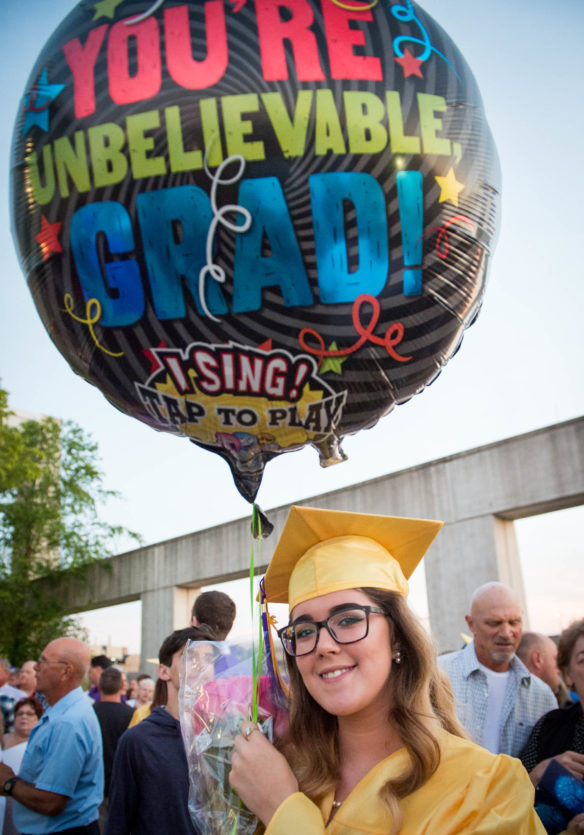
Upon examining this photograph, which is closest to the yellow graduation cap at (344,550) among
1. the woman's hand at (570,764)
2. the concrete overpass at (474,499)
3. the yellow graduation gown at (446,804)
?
the yellow graduation gown at (446,804)

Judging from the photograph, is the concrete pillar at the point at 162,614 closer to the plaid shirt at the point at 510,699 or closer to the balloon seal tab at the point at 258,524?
the plaid shirt at the point at 510,699

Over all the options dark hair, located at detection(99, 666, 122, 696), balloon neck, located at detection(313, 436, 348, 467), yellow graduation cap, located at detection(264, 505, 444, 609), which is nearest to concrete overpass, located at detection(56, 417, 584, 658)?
dark hair, located at detection(99, 666, 122, 696)

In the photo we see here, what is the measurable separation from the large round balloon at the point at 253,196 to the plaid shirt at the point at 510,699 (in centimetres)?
232

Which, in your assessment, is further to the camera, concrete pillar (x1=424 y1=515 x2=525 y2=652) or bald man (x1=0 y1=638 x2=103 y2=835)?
concrete pillar (x1=424 y1=515 x2=525 y2=652)

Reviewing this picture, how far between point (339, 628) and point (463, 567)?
1114 centimetres

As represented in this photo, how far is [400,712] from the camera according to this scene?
5.81ft

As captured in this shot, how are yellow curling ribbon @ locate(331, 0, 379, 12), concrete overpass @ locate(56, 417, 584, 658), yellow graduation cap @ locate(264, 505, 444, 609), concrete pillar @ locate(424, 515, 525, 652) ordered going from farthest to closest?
concrete pillar @ locate(424, 515, 525, 652), concrete overpass @ locate(56, 417, 584, 658), yellow curling ribbon @ locate(331, 0, 379, 12), yellow graduation cap @ locate(264, 505, 444, 609)

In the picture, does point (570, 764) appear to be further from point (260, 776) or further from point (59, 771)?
point (59, 771)

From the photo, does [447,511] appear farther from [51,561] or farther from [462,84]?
[51,561]

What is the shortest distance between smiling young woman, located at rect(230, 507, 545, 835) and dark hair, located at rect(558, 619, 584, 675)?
3.92 feet

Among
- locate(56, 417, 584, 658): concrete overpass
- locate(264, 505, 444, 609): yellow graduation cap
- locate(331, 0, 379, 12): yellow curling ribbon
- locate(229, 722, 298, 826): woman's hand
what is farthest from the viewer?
locate(56, 417, 584, 658): concrete overpass

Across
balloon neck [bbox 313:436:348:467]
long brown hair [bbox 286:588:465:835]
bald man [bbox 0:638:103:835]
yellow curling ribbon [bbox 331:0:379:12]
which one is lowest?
bald man [bbox 0:638:103:835]

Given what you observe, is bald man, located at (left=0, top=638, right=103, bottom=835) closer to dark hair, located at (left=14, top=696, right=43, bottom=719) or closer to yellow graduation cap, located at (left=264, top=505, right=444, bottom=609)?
dark hair, located at (left=14, top=696, right=43, bottom=719)

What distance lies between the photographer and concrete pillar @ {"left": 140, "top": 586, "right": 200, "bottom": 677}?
16.9 meters
